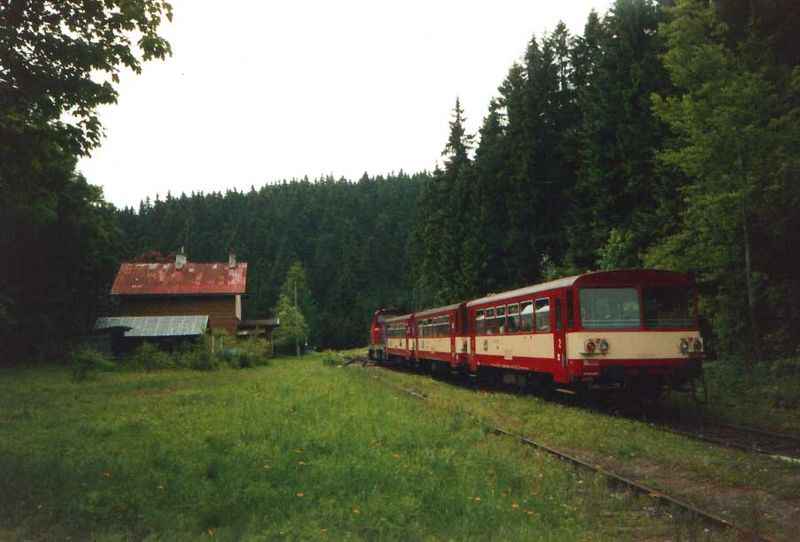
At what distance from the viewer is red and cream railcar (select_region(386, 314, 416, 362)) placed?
35938 millimetres

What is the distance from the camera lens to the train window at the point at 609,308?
603 inches

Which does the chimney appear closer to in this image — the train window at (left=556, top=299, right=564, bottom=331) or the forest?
the forest

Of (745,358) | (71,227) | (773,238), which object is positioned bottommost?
(745,358)

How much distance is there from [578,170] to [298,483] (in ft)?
116

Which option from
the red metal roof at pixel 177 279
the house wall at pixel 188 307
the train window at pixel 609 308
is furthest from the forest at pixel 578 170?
the train window at pixel 609 308

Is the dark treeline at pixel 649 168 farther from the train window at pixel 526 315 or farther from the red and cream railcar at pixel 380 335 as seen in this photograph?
the train window at pixel 526 315

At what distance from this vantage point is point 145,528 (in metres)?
6.72

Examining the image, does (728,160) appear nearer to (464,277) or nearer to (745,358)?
(745,358)

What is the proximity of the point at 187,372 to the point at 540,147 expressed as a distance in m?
25.4

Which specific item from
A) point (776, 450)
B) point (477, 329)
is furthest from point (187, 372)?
point (776, 450)

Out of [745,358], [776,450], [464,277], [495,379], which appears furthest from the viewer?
[464,277]

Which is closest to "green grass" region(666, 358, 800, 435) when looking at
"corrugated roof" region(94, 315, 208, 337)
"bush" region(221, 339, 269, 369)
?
"bush" region(221, 339, 269, 369)

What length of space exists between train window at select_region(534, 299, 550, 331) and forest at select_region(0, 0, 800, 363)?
676 centimetres

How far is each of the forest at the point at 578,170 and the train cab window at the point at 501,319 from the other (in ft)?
19.3
